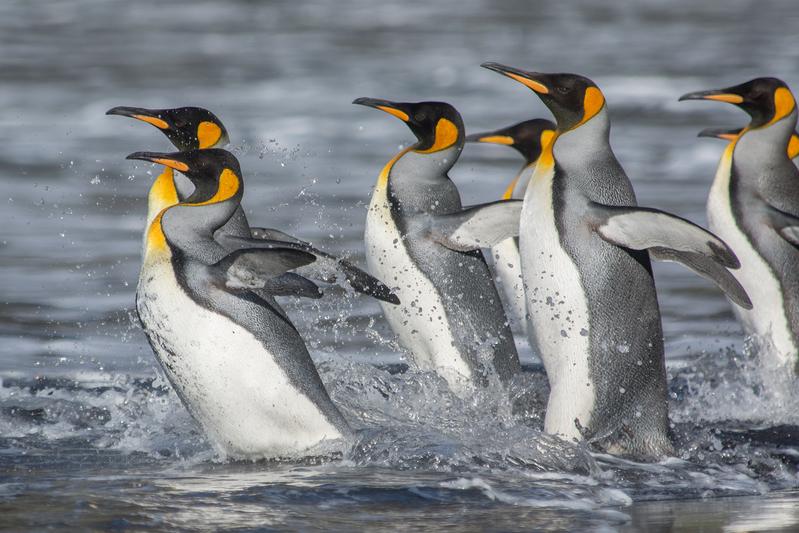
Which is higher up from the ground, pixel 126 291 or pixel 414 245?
pixel 414 245

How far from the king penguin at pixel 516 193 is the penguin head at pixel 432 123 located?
1.94 feet

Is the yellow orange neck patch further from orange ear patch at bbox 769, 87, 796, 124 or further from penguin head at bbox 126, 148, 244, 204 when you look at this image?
orange ear patch at bbox 769, 87, 796, 124

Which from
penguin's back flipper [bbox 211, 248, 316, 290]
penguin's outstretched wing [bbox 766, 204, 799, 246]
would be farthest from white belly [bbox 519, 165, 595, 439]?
penguin's outstretched wing [bbox 766, 204, 799, 246]

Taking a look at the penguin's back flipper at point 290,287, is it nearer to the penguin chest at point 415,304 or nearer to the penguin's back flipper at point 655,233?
the penguin's back flipper at point 655,233

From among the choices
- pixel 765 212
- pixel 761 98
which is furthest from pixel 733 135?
pixel 765 212

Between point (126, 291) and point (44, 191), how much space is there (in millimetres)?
4118

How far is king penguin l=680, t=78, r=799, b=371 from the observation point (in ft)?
19.9

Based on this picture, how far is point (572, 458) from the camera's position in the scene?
170 inches

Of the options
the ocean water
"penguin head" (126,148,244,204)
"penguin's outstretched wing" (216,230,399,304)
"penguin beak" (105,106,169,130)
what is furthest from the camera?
"penguin beak" (105,106,169,130)

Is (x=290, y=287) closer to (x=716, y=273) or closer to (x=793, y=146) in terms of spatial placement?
(x=716, y=273)

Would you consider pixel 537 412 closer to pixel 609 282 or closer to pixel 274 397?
pixel 609 282

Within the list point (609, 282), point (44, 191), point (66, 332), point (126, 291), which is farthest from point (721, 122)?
point (609, 282)

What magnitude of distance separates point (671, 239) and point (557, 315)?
0.48 metres

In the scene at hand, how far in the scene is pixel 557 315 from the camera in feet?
15.5
